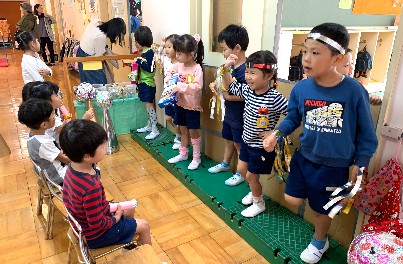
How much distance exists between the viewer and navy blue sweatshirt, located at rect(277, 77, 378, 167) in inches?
56.4

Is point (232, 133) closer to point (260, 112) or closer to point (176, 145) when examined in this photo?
point (260, 112)

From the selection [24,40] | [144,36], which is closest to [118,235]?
[144,36]

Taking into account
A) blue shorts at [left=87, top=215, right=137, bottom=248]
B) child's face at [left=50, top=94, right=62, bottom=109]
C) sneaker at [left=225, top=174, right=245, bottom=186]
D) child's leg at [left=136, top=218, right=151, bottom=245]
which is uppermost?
child's face at [left=50, top=94, right=62, bottom=109]

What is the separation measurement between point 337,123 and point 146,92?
8.05 feet

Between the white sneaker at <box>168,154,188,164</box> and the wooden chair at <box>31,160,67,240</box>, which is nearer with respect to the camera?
the wooden chair at <box>31,160,67,240</box>

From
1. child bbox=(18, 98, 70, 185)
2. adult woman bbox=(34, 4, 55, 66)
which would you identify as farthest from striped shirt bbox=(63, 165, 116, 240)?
adult woman bbox=(34, 4, 55, 66)

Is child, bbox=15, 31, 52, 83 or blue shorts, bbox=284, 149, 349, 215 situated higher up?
child, bbox=15, 31, 52, 83

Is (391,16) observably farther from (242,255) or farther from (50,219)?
(50,219)

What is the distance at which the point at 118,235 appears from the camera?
1.54 m

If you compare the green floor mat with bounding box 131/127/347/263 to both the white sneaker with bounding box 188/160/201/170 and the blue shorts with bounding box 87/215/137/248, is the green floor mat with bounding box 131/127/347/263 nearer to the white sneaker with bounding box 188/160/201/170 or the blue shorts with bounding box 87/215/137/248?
the white sneaker with bounding box 188/160/201/170

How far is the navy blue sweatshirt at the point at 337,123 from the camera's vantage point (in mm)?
1434

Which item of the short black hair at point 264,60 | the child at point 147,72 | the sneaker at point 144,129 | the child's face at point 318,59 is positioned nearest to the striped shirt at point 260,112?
the short black hair at point 264,60

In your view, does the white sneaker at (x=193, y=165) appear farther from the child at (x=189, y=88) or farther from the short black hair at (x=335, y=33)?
the short black hair at (x=335, y=33)

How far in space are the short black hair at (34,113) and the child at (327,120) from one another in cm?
132
